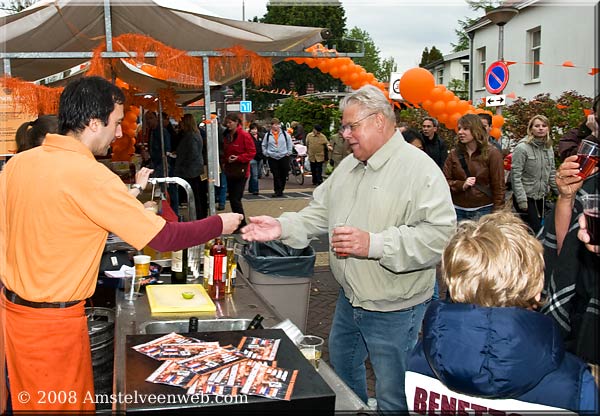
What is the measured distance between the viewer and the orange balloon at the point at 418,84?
33.9ft

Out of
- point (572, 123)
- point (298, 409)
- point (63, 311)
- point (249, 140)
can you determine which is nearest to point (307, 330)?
point (63, 311)

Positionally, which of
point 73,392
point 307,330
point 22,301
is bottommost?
point 307,330

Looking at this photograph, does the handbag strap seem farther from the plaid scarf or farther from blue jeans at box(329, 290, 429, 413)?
the plaid scarf

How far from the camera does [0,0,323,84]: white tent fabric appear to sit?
550cm

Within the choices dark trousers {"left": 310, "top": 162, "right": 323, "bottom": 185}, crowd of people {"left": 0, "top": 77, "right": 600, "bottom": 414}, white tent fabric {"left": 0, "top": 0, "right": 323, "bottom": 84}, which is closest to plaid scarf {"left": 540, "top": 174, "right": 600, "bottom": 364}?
crowd of people {"left": 0, "top": 77, "right": 600, "bottom": 414}

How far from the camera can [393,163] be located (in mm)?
3059

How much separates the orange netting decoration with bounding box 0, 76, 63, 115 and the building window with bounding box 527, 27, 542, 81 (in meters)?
19.1

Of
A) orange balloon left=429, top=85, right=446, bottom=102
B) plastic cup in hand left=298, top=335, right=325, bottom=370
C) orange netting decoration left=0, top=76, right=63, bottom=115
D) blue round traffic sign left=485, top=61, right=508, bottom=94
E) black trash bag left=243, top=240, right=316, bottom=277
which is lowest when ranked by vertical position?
black trash bag left=243, top=240, right=316, bottom=277

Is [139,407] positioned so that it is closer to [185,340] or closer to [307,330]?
[185,340]

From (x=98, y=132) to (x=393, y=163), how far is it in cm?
150

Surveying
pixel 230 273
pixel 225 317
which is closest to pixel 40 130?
pixel 230 273

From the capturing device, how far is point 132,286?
332cm

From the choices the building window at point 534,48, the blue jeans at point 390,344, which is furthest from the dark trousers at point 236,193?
the building window at point 534,48

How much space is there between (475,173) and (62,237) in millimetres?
5058
